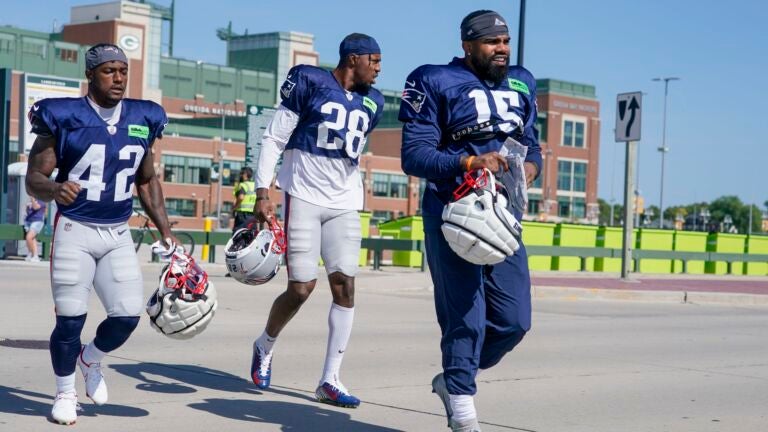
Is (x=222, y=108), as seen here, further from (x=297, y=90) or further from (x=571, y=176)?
(x=297, y=90)

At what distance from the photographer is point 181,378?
7797 mm

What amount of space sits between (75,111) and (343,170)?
1.81 metres

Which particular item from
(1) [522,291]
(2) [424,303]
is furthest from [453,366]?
(2) [424,303]

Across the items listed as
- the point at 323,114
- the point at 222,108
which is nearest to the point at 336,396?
the point at 323,114

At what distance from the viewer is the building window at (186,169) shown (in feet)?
306

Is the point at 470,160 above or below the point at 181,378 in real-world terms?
above

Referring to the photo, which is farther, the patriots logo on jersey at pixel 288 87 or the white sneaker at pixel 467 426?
the patriots logo on jersey at pixel 288 87

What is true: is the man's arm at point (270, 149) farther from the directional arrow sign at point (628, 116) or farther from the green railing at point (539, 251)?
the green railing at point (539, 251)

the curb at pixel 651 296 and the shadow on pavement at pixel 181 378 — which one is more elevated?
the shadow on pavement at pixel 181 378

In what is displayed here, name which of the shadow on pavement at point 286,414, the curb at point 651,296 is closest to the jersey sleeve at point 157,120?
the shadow on pavement at point 286,414

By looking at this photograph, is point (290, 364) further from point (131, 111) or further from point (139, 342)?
point (131, 111)

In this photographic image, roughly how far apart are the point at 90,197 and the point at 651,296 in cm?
1422

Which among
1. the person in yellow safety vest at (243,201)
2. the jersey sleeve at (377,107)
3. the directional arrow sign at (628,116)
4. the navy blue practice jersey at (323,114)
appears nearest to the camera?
the navy blue practice jersey at (323,114)

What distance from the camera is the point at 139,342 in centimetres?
986
